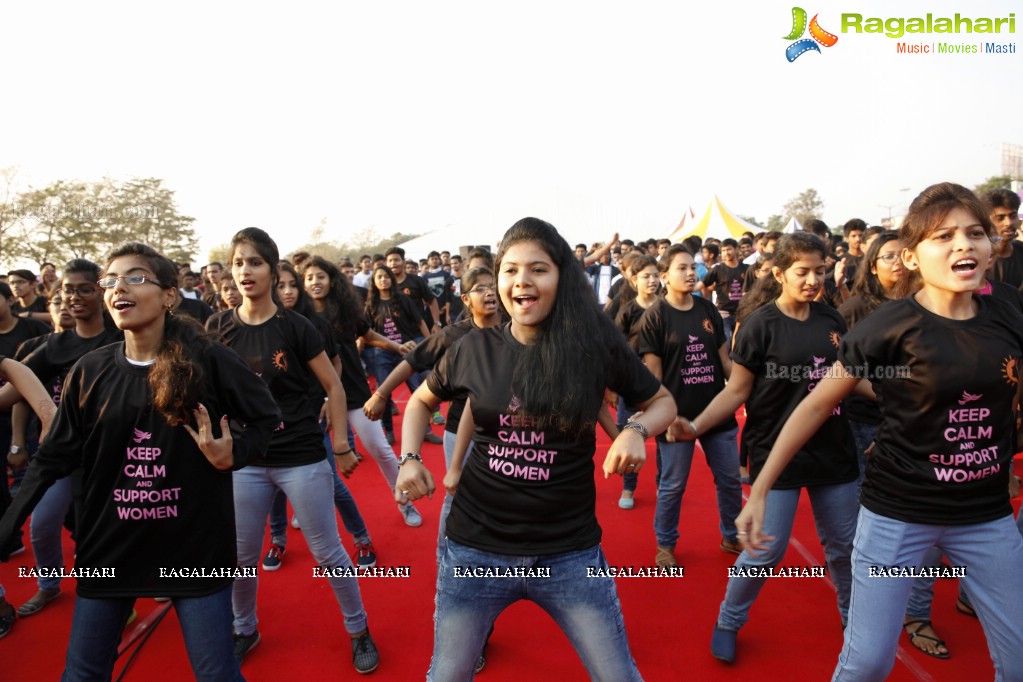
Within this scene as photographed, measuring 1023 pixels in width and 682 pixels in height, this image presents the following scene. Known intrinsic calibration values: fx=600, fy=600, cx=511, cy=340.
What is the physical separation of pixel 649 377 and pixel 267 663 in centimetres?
263

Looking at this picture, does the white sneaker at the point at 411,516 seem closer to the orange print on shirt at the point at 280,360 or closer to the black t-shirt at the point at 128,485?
the orange print on shirt at the point at 280,360

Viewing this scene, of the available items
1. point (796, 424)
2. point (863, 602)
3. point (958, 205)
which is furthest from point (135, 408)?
point (958, 205)

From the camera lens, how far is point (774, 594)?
369 centimetres

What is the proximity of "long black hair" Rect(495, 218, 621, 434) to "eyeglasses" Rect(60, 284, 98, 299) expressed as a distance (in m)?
2.75

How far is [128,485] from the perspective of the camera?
2.18m

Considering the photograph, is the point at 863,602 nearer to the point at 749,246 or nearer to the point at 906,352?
the point at 906,352

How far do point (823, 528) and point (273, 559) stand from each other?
3570 millimetres

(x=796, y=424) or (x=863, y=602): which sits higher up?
(x=796, y=424)

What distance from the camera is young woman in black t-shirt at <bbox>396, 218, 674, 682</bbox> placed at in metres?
1.95

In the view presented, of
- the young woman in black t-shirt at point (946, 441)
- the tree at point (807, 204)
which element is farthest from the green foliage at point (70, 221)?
the tree at point (807, 204)

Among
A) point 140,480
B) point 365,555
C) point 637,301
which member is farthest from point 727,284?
point 140,480

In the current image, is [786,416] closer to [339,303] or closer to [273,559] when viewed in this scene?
[273,559]

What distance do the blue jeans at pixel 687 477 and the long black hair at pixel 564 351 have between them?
2087mm

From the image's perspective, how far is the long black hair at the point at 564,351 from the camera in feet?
6.44
